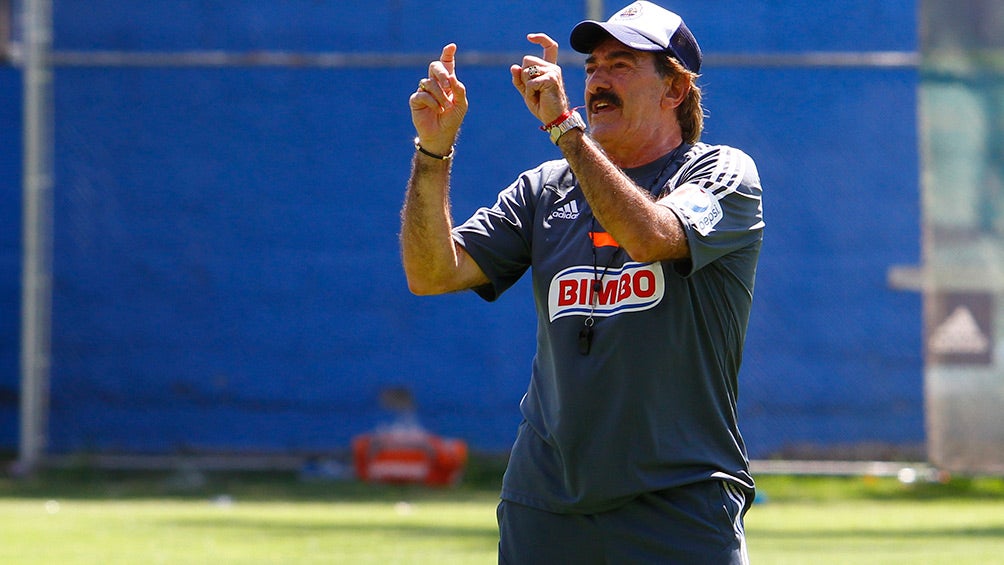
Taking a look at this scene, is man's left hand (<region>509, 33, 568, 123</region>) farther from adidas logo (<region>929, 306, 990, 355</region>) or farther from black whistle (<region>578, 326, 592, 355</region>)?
adidas logo (<region>929, 306, 990, 355</region>)

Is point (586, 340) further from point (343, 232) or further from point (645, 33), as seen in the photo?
point (343, 232)

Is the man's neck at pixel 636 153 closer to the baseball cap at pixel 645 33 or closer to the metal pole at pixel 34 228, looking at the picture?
the baseball cap at pixel 645 33

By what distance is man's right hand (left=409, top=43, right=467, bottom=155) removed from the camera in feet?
11.3

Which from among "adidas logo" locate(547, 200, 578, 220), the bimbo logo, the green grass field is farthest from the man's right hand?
the green grass field

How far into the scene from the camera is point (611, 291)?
11.0ft

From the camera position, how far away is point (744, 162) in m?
3.50

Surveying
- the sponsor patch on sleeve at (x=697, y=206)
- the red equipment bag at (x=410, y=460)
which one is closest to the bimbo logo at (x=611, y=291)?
the sponsor patch on sleeve at (x=697, y=206)

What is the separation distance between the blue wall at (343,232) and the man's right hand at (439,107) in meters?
8.17

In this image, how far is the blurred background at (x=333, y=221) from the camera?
1160 cm

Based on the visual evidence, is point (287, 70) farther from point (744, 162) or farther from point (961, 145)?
point (744, 162)

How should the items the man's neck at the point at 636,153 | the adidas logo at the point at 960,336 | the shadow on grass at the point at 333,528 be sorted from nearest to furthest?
the man's neck at the point at 636,153
the shadow on grass at the point at 333,528
the adidas logo at the point at 960,336

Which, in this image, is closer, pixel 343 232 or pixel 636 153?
pixel 636 153

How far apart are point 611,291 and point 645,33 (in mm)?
658

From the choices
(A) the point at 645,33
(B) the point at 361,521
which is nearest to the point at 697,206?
(A) the point at 645,33
